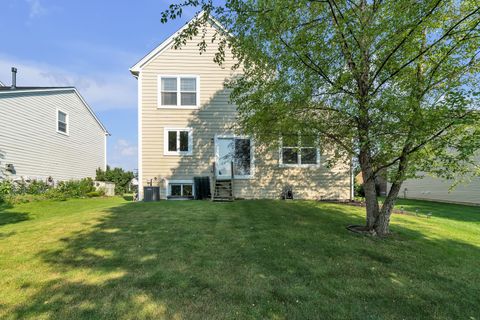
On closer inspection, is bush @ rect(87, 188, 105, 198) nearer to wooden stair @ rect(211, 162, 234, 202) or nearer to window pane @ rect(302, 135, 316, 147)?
wooden stair @ rect(211, 162, 234, 202)

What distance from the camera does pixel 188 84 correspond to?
1287 cm

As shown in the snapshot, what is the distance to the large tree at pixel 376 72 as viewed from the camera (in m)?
4.96

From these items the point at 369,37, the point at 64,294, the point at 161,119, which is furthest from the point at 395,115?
the point at 161,119

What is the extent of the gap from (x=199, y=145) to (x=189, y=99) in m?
2.15

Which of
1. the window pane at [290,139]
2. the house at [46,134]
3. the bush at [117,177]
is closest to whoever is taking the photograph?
the window pane at [290,139]

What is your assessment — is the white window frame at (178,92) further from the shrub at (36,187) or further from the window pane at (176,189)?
the shrub at (36,187)

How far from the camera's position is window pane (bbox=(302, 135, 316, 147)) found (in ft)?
22.4

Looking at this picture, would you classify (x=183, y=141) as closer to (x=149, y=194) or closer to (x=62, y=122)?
(x=149, y=194)

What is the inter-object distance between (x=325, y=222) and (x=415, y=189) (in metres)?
16.6

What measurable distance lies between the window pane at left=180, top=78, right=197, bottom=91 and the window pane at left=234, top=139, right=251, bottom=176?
3.11m

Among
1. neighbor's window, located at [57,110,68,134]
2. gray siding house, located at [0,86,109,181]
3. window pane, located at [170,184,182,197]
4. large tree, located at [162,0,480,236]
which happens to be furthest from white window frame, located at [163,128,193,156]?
neighbor's window, located at [57,110,68,134]

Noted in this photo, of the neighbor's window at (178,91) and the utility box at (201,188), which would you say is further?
the neighbor's window at (178,91)

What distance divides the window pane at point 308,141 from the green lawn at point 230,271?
1.99 m

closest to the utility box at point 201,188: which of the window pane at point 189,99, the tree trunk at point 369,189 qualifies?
the window pane at point 189,99
